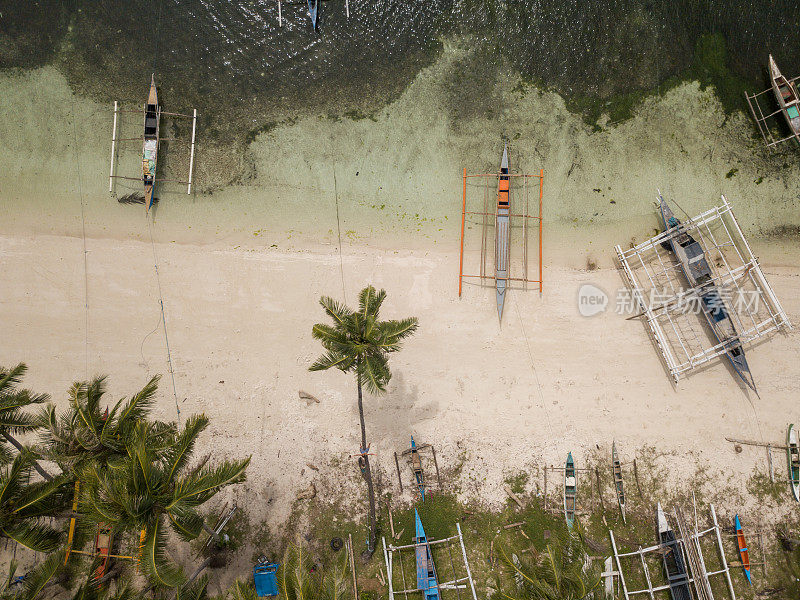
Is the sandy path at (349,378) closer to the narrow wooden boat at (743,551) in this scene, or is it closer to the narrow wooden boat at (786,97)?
the narrow wooden boat at (743,551)

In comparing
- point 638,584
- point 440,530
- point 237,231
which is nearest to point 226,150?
point 237,231

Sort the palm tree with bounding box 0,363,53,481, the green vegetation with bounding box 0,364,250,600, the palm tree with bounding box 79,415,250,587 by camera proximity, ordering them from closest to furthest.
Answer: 1. the palm tree with bounding box 79,415,250,587
2. the green vegetation with bounding box 0,364,250,600
3. the palm tree with bounding box 0,363,53,481

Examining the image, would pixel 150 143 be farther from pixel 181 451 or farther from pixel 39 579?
pixel 39 579

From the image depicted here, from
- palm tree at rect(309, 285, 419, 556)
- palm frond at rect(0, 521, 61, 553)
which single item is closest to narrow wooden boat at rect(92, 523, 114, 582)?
palm frond at rect(0, 521, 61, 553)

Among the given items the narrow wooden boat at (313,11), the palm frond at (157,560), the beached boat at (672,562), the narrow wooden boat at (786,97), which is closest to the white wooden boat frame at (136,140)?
the narrow wooden boat at (313,11)

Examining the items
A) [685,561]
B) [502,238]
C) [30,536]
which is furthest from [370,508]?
[685,561]

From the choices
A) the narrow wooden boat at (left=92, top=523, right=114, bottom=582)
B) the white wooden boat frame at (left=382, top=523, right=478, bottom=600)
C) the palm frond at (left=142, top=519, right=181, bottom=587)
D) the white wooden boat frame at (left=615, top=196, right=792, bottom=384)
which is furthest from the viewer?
the white wooden boat frame at (left=615, top=196, right=792, bottom=384)

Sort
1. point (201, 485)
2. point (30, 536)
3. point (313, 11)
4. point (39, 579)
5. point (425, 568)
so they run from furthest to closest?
1. point (313, 11)
2. point (425, 568)
3. point (39, 579)
4. point (30, 536)
5. point (201, 485)

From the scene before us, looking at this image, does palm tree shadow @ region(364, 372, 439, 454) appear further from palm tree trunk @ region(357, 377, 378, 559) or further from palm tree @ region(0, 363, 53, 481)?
palm tree @ region(0, 363, 53, 481)
